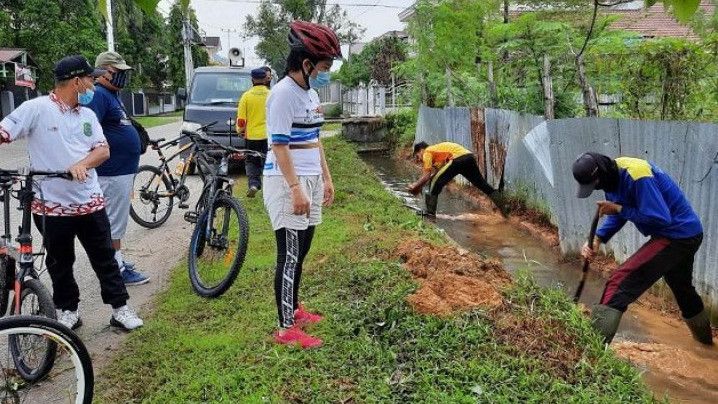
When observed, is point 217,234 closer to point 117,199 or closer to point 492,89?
point 117,199

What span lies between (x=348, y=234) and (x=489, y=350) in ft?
11.5

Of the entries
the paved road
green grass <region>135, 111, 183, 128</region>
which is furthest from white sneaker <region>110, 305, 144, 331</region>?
green grass <region>135, 111, 183, 128</region>

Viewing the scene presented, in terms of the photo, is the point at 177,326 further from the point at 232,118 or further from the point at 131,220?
the point at 232,118

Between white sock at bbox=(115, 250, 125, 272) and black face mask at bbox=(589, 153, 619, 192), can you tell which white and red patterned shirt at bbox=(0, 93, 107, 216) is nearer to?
white sock at bbox=(115, 250, 125, 272)

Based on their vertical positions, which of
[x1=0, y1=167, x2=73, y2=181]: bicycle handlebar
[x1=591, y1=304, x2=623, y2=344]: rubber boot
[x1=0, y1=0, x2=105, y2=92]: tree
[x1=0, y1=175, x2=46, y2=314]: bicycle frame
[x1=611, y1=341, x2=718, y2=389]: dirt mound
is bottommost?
[x1=611, y1=341, x2=718, y2=389]: dirt mound

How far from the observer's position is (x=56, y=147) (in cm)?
405

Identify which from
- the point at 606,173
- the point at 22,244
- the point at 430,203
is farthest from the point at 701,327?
the point at 430,203

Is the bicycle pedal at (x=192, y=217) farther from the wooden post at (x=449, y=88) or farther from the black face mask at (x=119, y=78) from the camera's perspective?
the wooden post at (x=449, y=88)

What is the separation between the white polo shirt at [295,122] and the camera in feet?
11.8

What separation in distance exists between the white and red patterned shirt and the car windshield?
28.1 ft

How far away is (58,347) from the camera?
3156mm

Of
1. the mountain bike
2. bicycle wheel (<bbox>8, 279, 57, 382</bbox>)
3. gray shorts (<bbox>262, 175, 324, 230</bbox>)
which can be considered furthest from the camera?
the mountain bike

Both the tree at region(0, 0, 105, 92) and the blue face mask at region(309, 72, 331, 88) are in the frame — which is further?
the tree at region(0, 0, 105, 92)

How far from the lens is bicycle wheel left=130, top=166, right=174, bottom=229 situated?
25.8 ft
